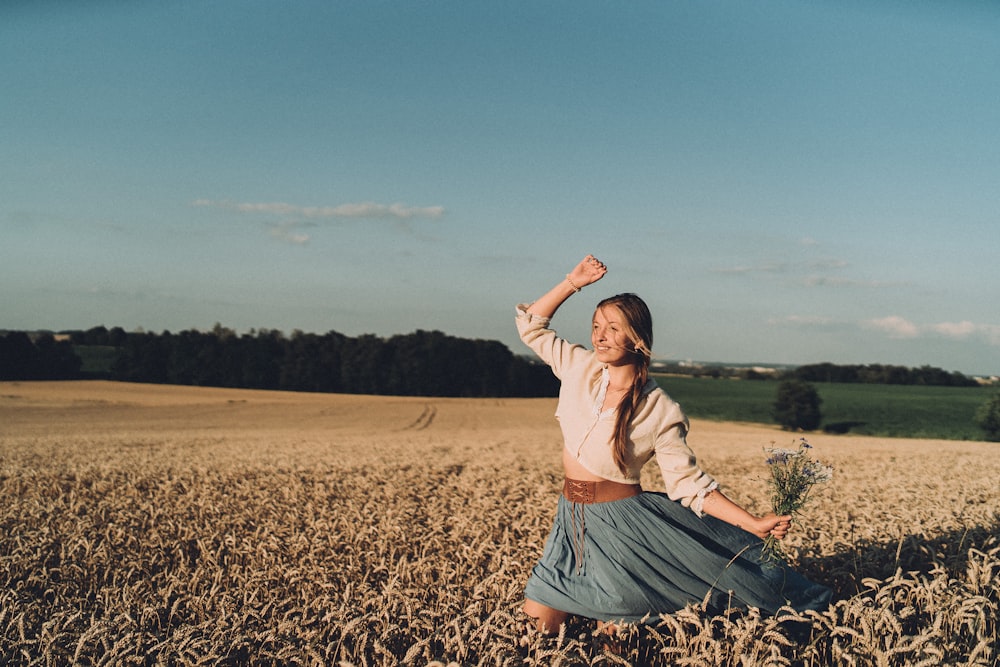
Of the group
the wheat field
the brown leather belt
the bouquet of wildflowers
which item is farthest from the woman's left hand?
the brown leather belt

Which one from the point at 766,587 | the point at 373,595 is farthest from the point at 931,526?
the point at 373,595

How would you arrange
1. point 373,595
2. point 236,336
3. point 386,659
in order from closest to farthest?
point 386,659 → point 373,595 → point 236,336

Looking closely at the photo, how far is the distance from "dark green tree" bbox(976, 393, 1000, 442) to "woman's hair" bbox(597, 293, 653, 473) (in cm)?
4418

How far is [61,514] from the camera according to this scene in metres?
6.63

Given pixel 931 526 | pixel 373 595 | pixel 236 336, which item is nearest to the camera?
pixel 373 595

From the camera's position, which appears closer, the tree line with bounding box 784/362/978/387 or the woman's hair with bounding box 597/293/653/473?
the woman's hair with bounding box 597/293/653/473

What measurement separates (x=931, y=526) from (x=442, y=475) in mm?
5994

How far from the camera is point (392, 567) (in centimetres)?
499

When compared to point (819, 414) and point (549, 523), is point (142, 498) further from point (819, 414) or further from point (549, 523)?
point (819, 414)

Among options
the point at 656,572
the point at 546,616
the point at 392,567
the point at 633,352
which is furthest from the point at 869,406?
the point at 546,616

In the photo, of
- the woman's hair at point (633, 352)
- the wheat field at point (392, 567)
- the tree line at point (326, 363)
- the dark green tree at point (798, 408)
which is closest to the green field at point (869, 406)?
the dark green tree at point (798, 408)

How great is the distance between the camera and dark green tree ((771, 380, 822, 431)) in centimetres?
4469

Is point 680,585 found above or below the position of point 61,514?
above

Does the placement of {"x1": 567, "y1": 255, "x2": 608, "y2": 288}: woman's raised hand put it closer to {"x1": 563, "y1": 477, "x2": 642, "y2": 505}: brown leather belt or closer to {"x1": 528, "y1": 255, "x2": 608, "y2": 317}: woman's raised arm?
{"x1": 528, "y1": 255, "x2": 608, "y2": 317}: woman's raised arm
